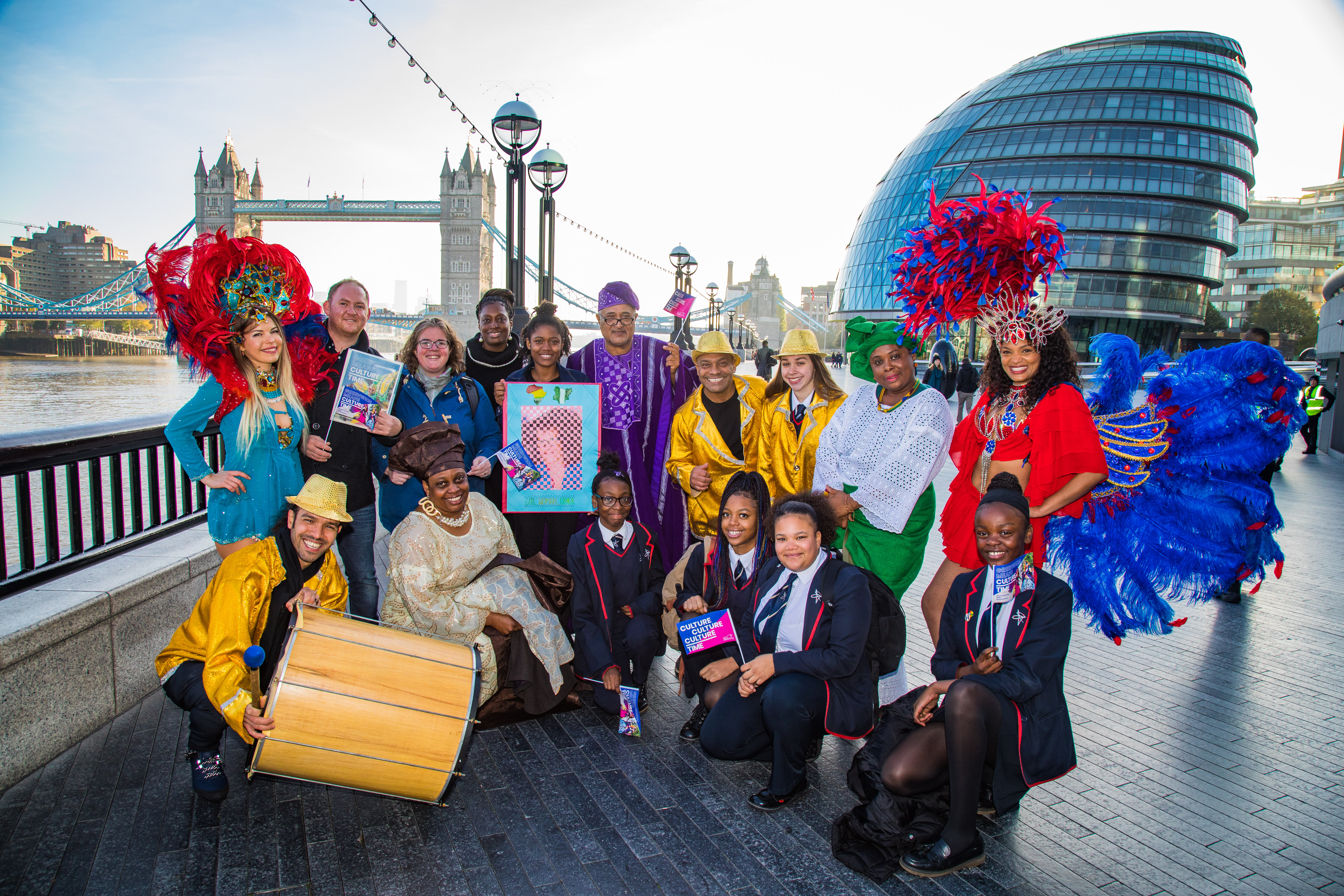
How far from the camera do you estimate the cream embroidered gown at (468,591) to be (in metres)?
3.46

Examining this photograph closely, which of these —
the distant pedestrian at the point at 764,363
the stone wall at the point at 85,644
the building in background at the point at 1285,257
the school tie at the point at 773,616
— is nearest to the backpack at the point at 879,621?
the school tie at the point at 773,616

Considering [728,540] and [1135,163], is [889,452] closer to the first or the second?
[728,540]

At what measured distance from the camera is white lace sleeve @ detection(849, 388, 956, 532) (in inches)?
147

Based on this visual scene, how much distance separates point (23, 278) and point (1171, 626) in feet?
291

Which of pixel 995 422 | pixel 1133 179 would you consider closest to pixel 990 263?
pixel 995 422

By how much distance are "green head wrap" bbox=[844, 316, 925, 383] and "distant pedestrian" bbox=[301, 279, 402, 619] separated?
7.87 feet

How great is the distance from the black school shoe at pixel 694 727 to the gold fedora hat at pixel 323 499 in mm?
1808

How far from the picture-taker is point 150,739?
3.45m

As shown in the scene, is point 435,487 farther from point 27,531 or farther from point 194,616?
point 27,531

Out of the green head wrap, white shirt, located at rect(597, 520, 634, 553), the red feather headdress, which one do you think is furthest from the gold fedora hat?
the green head wrap

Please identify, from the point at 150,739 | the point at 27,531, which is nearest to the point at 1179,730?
the point at 150,739

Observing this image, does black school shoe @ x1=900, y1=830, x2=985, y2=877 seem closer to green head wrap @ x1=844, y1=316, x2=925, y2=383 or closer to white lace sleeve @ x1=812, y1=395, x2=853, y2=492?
white lace sleeve @ x1=812, y1=395, x2=853, y2=492

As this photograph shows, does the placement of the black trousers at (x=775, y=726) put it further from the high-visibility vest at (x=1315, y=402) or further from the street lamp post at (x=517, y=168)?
the high-visibility vest at (x=1315, y=402)

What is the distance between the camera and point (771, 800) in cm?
305
